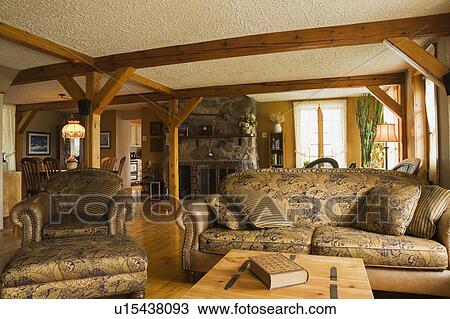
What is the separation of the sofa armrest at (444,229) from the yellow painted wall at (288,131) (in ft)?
17.5

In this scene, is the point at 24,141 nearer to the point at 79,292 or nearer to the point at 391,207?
the point at 79,292

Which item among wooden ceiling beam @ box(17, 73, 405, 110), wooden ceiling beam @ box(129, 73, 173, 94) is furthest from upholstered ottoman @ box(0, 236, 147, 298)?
wooden ceiling beam @ box(17, 73, 405, 110)

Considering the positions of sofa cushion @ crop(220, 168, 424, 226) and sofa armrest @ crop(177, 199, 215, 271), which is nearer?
sofa armrest @ crop(177, 199, 215, 271)

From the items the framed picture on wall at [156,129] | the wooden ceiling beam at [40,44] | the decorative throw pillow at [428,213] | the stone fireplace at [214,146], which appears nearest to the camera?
the decorative throw pillow at [428,213]

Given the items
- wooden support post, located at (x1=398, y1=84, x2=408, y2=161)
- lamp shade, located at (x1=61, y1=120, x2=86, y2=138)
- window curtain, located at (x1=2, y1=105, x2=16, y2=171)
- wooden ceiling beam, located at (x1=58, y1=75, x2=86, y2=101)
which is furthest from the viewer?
window curtain, located at (x1=2, y1=105, x2=16, y2=171)

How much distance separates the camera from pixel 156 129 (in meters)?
8.95

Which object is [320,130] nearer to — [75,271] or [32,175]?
[32,175]

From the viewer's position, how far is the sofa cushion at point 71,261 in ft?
6.66

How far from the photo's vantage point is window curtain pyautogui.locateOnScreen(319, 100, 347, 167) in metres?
7.59

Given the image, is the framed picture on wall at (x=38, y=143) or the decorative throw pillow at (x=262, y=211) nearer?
the decorative throw pillow at (x=262, y=211)

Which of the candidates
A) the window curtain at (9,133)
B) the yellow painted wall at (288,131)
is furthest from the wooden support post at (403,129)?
the window curtain at (9,133)

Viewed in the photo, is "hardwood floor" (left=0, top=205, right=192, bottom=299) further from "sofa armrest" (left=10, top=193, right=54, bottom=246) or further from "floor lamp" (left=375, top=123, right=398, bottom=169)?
"floor lamp" (left=375, top=123, right=398, bottom=169)

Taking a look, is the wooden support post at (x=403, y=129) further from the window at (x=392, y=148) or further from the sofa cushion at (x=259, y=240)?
the sofa cushion at (x=259, y=240)

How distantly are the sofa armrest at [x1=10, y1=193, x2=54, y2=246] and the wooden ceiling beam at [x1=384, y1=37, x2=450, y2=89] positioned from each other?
3.62m
